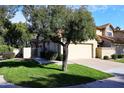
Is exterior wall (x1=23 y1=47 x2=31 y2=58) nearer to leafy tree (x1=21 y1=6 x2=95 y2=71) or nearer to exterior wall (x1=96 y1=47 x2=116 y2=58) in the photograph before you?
exterior wall (x1=96 y1=47 x2=116 y2=58)

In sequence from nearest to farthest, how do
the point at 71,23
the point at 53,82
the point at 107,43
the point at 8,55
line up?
the point at 53,82
the point at 71,23
the point at 8,55
the point at 107,43

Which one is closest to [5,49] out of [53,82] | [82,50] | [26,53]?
[26,53]

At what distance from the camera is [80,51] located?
2977 cm

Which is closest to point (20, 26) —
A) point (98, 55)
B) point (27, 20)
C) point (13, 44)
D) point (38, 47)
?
point (13, 44)

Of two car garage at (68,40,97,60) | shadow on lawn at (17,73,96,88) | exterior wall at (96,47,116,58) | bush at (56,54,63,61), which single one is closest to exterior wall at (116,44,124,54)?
exterior wall at (96,47,116,58)

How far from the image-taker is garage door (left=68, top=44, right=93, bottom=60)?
28.9 meters

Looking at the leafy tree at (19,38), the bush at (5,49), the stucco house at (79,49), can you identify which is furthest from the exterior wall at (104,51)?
the bush at (5,49)

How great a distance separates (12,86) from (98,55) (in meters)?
19.5

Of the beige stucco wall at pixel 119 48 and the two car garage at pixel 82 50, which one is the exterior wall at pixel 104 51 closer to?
the two car garage at pixel 82 50

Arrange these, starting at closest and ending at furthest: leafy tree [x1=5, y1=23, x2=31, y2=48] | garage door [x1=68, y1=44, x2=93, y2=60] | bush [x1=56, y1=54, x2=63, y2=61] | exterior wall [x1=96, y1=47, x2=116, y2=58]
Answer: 1. bush [x1=56, y1=54, x2=63, y2=61]
2. garage door [x1=68, y1=44, x2=93, y2=60]
3. exterior wall [x1=96, y1=47, x2=116, y2=58]
4. leafy tree [x1=5, y1=23, x2=31, y2=48]

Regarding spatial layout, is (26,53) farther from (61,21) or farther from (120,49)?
(61,21)

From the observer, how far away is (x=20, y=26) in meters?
36.9
